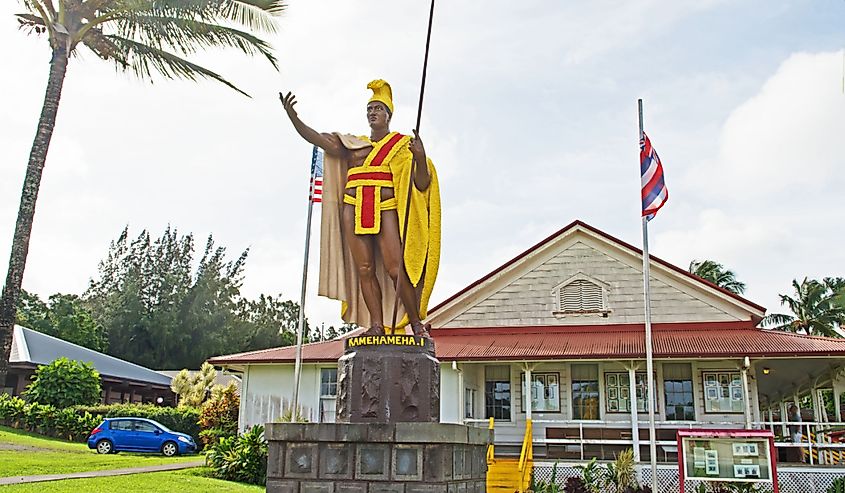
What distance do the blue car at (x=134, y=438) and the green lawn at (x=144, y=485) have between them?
7.01m

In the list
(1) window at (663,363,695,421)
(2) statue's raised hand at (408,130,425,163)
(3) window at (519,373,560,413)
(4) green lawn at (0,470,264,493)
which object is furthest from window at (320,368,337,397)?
(2) statue's raised hand at (408,130,425,163)

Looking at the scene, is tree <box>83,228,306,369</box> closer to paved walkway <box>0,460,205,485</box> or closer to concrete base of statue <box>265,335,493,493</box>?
paved walkway <box>0,460,205,485</box>

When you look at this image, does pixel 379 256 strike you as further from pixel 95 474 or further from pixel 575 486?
pixel 95 474

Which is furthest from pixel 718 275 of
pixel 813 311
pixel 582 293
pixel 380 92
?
pixel 380 92

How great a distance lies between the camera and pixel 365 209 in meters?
6.88

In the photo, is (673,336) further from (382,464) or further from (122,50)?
(382,464)

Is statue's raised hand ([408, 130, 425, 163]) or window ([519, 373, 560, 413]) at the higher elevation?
statue's raised hand ([408, 130, 425, 163])

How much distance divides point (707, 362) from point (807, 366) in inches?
124

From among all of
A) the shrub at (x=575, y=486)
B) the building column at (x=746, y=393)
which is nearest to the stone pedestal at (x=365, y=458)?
the shrub at (x=575, y=486)

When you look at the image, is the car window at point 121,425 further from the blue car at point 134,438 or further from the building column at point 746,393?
the building column at point 746,393

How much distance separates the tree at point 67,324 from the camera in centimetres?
4891

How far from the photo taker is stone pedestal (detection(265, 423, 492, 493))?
568 centimetres

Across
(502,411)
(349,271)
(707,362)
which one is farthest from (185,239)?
(349,271)

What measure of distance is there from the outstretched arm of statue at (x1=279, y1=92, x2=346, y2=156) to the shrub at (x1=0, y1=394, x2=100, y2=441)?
2461 centimetres
